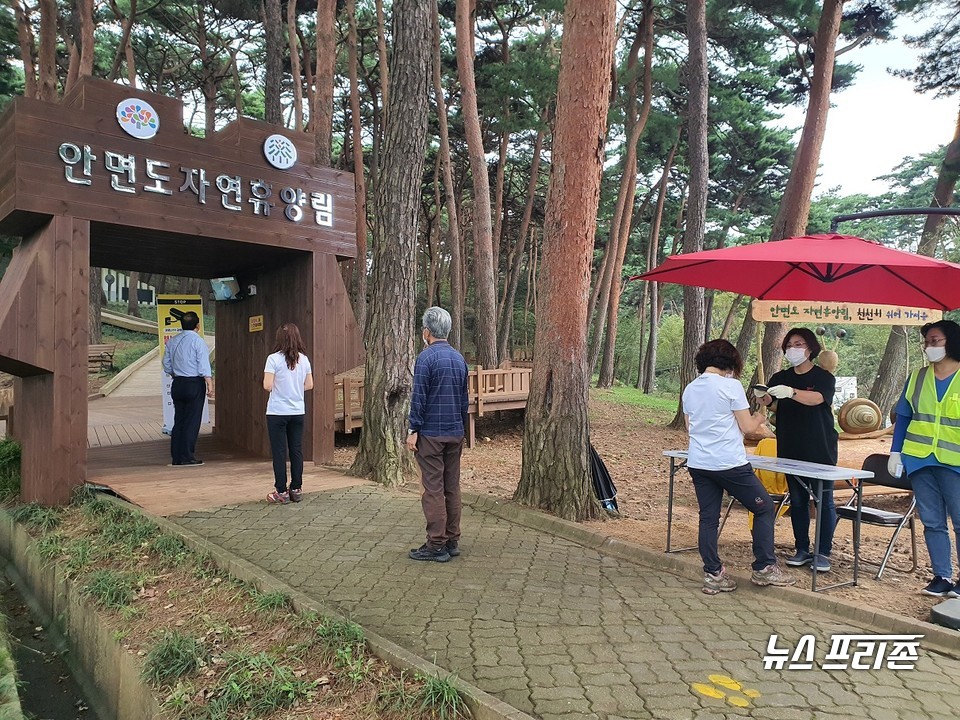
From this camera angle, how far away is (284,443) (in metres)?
6.15

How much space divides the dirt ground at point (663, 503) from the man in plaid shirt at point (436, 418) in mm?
1626

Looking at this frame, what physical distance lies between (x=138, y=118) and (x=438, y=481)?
204 inches

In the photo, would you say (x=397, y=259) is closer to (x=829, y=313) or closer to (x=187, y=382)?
(x=187, y=382)

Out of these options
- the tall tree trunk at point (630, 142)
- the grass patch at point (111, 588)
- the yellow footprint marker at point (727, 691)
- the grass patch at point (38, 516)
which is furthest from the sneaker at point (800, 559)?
the tall tree trunk at point (630, 142)

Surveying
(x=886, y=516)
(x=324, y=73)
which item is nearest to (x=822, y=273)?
(x=886, y=516)

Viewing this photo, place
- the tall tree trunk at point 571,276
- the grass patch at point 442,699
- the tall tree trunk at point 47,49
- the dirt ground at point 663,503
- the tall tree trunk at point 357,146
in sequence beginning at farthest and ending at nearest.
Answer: the tall tree trunk at point 357,146 → the tall tree trunk at point 47,49 → the tall tree trunk at point 571,276 → the dirt ground at point 663,503 → the grass patch at point 442,699

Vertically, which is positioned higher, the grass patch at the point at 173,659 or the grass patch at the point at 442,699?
the grass patch at the point at 442,699

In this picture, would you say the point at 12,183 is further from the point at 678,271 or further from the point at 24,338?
the point at 678,271

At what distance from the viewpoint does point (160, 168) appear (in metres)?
6.96

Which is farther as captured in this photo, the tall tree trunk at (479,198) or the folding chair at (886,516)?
the tall tree trunk at (479,198)

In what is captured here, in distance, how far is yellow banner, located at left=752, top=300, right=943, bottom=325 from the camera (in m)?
6.45

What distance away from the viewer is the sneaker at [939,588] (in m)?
4.13

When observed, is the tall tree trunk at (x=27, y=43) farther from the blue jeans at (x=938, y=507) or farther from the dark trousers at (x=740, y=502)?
the blue jeans at (x=938, y=507)

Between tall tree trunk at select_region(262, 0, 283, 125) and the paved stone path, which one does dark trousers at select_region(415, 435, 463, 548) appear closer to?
the paved stone path
